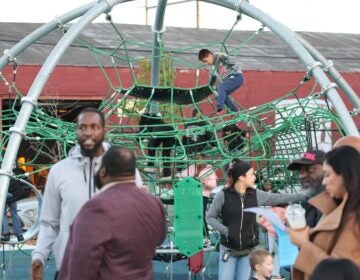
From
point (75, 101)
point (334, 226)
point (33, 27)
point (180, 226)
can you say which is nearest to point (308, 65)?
point (180, 226)

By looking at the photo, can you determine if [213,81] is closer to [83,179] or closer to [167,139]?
[167,139]

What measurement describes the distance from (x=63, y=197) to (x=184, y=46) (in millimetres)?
22959

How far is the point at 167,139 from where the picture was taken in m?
10.6

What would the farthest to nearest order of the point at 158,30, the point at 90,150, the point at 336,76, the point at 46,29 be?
the point at 158,30, the point at 46,29, the point at 336,76, the point at 90,150

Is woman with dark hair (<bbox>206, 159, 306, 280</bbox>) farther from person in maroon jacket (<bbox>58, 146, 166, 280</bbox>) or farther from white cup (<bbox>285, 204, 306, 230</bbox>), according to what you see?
white cup (<bbox>285, 204, 306, 230</bbox>)

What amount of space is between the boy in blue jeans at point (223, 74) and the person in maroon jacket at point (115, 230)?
6255 millimetres

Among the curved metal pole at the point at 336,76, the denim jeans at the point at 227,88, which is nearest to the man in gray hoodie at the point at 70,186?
the curved metal pole at the point at 336,76

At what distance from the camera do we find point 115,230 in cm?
448

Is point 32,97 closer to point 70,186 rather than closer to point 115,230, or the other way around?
point 70,186

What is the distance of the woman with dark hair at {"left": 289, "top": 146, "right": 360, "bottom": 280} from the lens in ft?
14.2

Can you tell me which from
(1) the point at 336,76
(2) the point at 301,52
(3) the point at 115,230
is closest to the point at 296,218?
(3) the point at 115,230

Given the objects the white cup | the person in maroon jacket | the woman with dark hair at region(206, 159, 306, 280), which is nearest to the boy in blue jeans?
the woman with dark hair at region(206, 159, 306, 280)

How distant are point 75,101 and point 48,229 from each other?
17.5 metres

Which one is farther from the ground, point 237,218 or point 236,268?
point 237,218
